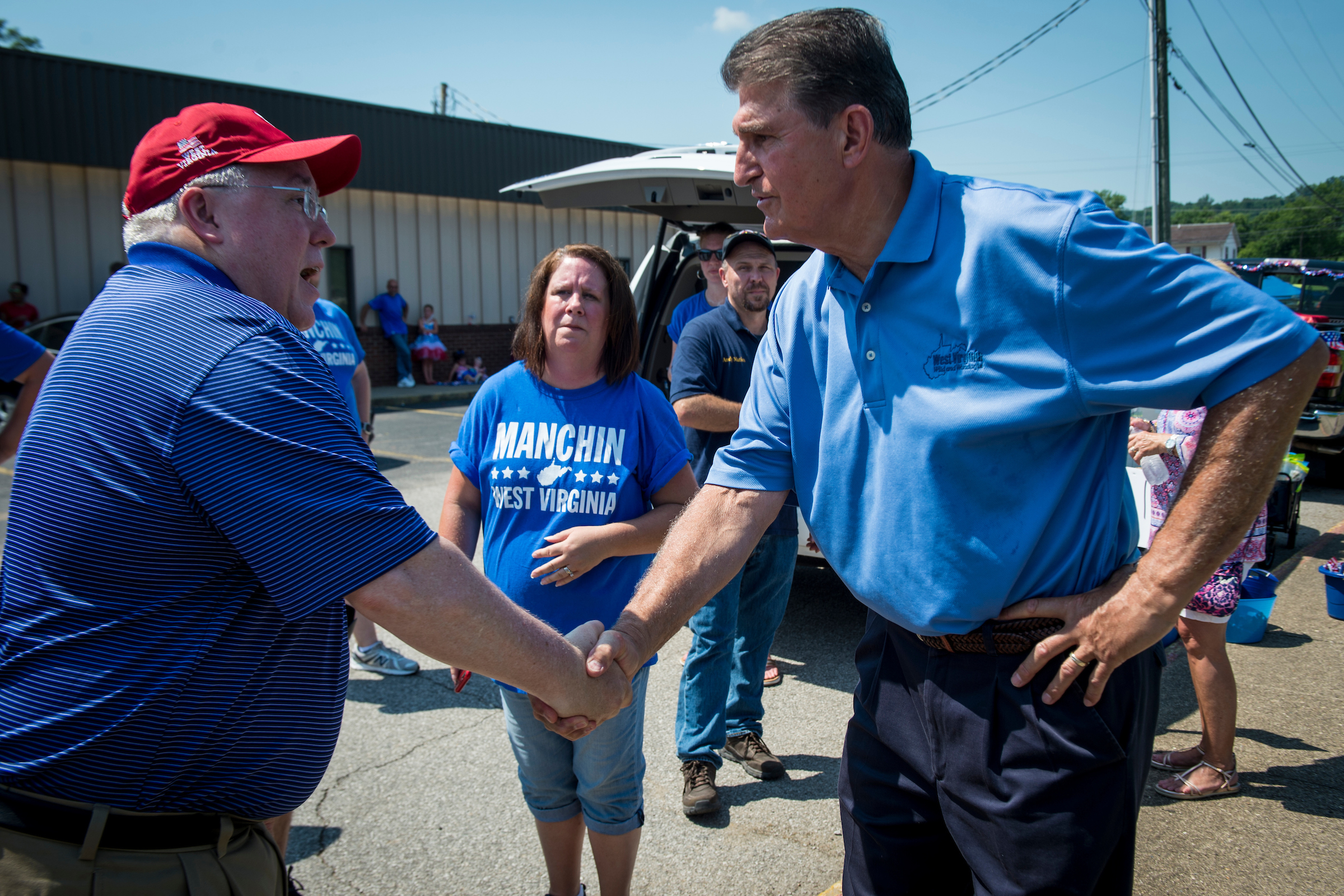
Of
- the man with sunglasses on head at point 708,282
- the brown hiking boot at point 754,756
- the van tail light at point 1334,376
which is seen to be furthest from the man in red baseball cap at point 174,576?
the van tail light at point 1334,376

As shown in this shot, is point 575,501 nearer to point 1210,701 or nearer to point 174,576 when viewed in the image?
point 174,576

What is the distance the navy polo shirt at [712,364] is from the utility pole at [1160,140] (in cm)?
1655

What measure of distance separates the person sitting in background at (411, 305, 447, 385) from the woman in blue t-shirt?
17.8m

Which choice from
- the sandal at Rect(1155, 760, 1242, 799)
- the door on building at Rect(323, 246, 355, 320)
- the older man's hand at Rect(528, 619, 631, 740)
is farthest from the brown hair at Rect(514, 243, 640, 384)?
the door on building at Rect(323, 246, 355, 320)

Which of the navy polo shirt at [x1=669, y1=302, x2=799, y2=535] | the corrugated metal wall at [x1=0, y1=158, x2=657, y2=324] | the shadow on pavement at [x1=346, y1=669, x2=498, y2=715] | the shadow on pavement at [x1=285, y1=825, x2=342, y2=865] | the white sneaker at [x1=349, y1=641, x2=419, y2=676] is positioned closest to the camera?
the shadow on pavement at [x1=285, y1=825, x2=342, y2=865]

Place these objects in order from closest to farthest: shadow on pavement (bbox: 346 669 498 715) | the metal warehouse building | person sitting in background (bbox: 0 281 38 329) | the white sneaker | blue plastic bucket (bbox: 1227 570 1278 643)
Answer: shadow on pavement (bbox: 346 669 498 715) < the white sneaker < blue plastic bucket (bbox: 1227 570 1278 643) < person sitting in background (bbox: 0 281 38 329) < the metal warehouse building

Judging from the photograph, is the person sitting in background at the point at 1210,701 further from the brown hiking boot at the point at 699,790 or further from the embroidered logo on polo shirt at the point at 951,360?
the embroidered logo on polo shirt at the point at 951,360

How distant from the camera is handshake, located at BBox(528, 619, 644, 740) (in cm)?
198

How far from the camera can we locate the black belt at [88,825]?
55.4 inches

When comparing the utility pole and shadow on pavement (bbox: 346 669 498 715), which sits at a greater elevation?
the utility pole

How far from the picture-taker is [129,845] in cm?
144

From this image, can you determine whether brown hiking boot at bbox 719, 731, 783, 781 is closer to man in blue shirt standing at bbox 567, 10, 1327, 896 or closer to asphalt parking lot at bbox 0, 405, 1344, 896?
asphalt parking lot at bbox 0, 405, 1344, 896

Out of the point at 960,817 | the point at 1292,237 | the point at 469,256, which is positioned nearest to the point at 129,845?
the point at 960,817

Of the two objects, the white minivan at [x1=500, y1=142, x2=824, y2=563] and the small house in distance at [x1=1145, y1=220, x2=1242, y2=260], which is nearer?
the white minivan at [x1=500, y1=142, x2=824, y2=563]
